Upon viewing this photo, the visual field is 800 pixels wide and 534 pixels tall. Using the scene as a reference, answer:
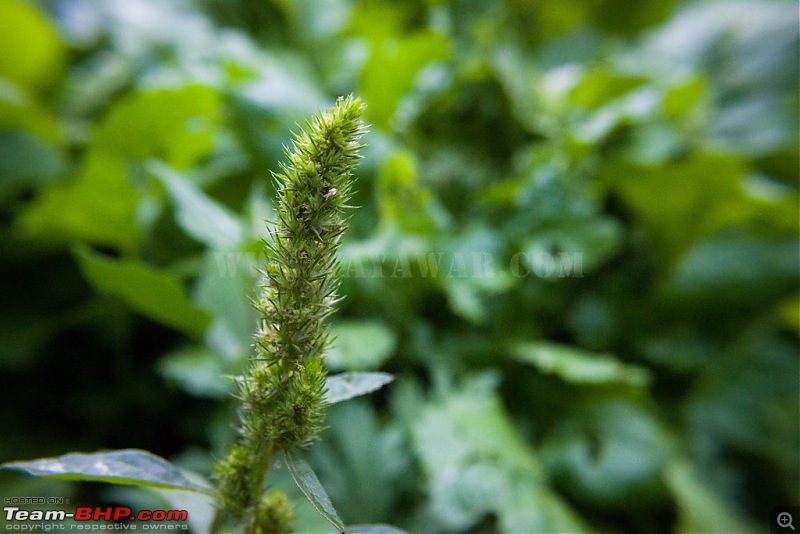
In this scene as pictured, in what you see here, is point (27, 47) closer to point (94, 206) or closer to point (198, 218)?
point (94, 206)

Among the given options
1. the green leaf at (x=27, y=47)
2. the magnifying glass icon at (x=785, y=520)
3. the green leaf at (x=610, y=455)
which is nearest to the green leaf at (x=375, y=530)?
the green leaf at (x=610, y=455)

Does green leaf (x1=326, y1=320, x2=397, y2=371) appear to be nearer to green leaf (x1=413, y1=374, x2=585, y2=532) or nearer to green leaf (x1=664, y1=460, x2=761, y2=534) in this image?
green leaf (x1=413, y1=374, x2=585, y2=532)

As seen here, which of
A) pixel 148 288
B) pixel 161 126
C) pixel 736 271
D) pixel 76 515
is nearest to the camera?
pixel 76 515

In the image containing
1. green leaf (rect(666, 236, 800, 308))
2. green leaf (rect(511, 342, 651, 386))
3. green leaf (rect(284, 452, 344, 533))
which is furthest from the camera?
green leaf (rect(666, 236, 800, 308))

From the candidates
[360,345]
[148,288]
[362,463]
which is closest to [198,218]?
[148,288]

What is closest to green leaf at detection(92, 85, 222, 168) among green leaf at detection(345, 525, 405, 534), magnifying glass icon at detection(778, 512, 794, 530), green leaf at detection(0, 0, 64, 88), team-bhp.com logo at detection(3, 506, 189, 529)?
green leaf at detection(0, 0, 64, 88)
